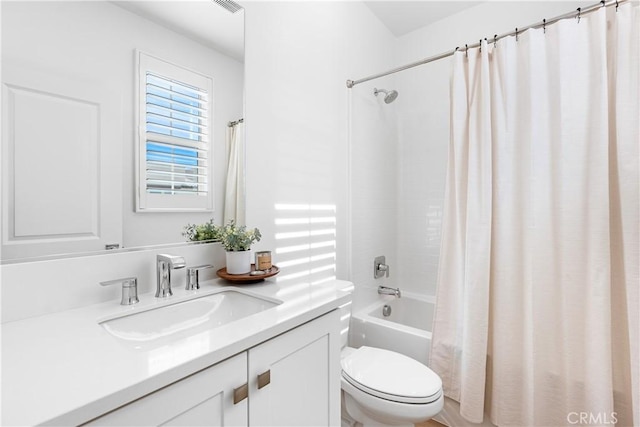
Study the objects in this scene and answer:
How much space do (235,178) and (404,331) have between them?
1257 mm

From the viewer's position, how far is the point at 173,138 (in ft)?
3.72

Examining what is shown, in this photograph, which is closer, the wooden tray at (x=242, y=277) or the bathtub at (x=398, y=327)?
the wooden tray at (x=242, y=277)

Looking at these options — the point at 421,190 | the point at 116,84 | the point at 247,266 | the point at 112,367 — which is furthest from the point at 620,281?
the point at 116,84

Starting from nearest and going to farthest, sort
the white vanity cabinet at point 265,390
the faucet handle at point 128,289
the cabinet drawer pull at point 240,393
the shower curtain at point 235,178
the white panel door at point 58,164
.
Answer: the white vanity cabinet at point 265,390
the cabinet drawer pull at point 240,393
the white panel door at point 58,164
the faucet handle at point 128,289
the shower curtain at point 235,178

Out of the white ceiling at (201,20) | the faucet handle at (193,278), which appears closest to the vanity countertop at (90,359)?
the faucet handle at (193,278)

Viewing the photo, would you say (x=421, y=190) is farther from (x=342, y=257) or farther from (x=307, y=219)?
(x=307, y=219)

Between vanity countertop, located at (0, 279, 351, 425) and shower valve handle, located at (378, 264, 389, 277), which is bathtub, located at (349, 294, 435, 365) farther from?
vanity countertop, located at (0, 279, 351, 425)

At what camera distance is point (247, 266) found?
45.9 inches

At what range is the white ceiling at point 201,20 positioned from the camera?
1.06m

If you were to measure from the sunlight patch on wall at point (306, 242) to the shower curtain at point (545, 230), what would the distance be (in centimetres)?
64

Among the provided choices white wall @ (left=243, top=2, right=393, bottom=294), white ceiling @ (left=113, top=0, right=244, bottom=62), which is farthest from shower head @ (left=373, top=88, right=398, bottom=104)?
white ceiling @ (left=113, top=0, right=244, bottom=62)

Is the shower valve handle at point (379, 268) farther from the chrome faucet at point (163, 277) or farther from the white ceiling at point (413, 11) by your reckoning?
the white ceiling at point (413, 11)

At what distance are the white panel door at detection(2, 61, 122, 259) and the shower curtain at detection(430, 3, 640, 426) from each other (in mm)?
1490

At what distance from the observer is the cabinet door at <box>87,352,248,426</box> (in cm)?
51
